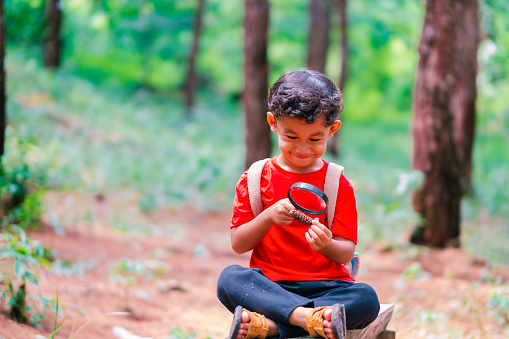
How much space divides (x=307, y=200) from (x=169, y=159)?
396 inches

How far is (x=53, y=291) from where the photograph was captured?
3842 millimetres

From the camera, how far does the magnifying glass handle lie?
7.54ft

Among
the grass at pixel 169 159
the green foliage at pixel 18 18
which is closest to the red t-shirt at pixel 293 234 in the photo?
the grass at pixel 169 159

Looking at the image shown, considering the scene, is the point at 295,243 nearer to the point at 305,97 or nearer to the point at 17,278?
the point at 305,97

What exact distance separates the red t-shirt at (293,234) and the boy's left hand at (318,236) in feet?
0.64

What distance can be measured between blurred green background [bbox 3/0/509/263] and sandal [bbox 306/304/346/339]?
4.99ft

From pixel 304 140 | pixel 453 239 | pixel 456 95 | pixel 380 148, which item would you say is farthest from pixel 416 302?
pixel 380 148

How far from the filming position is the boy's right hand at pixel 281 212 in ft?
7.52

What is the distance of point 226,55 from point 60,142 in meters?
15.7

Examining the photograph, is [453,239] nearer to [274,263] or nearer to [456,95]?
[456,95]

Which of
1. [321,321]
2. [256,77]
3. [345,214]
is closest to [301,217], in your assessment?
[345,214]

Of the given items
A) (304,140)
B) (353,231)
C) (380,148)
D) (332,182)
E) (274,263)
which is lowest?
(380,148)

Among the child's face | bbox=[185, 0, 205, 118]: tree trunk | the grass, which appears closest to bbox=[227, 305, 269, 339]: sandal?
the child's face

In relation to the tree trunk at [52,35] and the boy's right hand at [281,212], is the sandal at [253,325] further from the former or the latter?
the tree trunk at [52,35]
